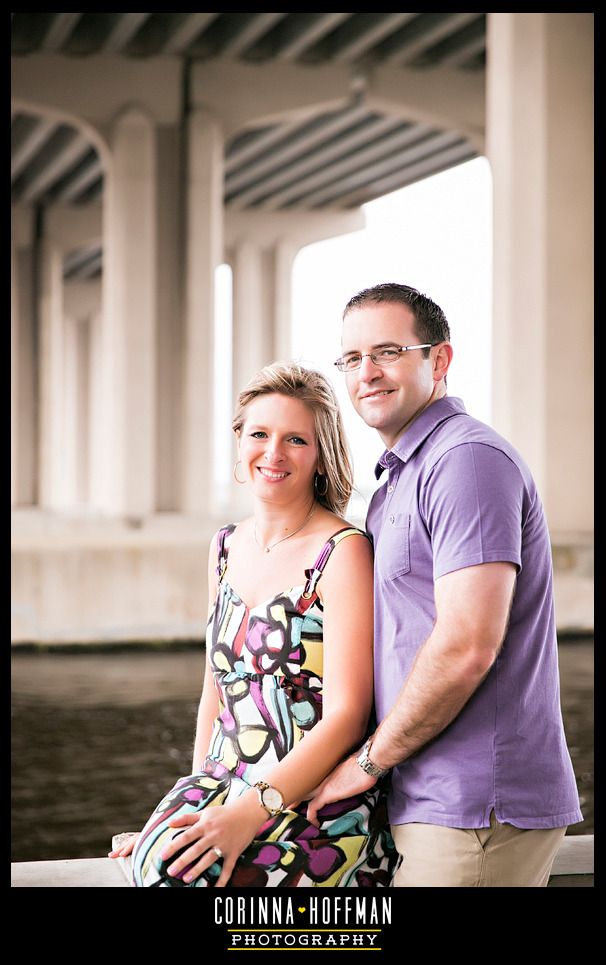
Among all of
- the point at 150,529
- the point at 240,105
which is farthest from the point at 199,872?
the point at 240,105

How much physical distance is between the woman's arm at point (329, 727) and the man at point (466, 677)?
47 millimetres

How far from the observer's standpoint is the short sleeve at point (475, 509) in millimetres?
2604

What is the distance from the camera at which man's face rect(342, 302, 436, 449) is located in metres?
2.93

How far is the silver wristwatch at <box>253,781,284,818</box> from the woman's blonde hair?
0.77 meters

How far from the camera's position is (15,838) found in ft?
25.2

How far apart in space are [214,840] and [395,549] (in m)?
0.79

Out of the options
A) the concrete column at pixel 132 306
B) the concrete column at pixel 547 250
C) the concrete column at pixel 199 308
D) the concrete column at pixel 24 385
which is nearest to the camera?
the concrete column at pixel 547 250

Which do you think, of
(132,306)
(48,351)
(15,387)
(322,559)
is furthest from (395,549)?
(48,351)

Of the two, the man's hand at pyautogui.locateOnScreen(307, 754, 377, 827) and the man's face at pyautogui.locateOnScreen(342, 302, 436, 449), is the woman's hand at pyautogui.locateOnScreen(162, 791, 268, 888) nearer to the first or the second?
the man's hand at pyautogui.locateOnScreen(307, 754, 377, 827)

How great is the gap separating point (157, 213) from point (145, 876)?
59.4 ft

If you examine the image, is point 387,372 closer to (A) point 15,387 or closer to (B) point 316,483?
(B) point 316,483

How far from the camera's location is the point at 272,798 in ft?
8.99

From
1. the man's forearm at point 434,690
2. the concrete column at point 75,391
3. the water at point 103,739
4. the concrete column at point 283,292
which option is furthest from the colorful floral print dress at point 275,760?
the concrete column at point 75,391
